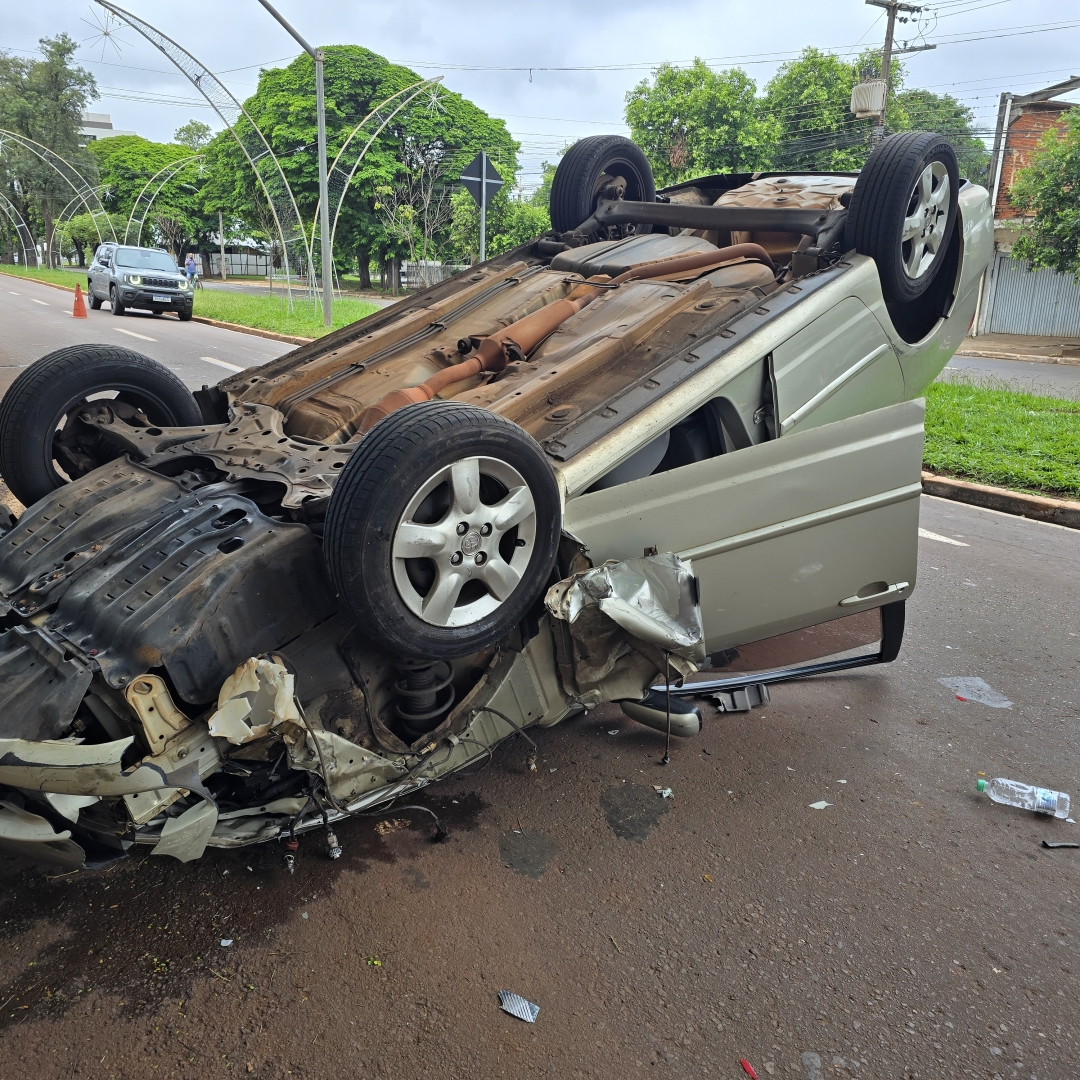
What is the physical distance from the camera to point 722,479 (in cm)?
317

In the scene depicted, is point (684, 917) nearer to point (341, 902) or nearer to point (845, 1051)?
point (845, 1051)

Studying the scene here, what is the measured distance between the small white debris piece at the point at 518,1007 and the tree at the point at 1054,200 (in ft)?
69.4

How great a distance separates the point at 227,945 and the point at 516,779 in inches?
Result: 44.2

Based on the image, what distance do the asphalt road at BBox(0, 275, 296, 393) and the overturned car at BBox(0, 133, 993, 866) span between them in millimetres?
7468

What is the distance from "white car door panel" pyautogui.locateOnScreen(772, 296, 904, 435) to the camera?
3436mm

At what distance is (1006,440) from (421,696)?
733 centimetres

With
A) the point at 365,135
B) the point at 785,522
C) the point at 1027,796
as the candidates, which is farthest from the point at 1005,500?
the point at 365,135

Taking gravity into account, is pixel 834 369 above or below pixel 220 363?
above

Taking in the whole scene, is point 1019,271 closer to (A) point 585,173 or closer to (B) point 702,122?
(B) point 702,122

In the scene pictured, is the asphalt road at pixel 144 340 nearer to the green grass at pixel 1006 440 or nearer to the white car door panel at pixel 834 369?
the green grass at pixel 1006 440

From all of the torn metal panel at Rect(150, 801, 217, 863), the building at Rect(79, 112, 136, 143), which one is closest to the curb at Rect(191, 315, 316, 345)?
the torn metal panel at Rect(150, 801, 217, 863)

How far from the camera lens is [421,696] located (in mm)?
2770

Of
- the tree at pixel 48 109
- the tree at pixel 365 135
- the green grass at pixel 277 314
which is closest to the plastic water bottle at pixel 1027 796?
the green grass at pixel 277 314

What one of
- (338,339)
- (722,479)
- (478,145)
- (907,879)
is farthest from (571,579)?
(478,145)
